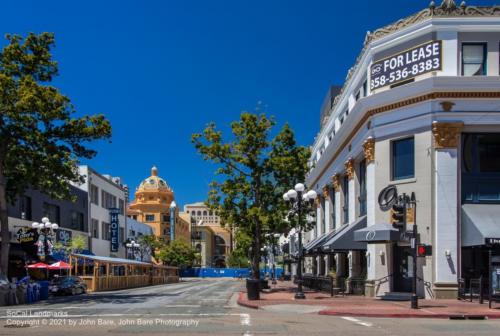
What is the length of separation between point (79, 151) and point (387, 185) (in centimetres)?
1547

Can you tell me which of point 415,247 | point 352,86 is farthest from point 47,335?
point 352,86

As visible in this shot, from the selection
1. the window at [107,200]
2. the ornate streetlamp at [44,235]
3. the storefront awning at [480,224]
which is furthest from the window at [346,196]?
the window at [107,200]

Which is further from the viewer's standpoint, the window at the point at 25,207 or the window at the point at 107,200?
the window at the point at 107,200

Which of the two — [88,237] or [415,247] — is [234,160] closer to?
[415,247]

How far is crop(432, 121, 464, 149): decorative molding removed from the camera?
88.7 feet

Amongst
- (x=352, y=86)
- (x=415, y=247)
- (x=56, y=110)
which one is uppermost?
(x=352, y=86)

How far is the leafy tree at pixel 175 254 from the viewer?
110 metres

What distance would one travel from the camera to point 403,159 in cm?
2877

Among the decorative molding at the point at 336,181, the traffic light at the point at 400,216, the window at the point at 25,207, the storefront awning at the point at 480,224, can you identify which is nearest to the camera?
the traffic light at the point at 400,216

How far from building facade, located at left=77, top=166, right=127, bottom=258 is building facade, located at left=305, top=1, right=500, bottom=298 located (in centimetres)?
3711

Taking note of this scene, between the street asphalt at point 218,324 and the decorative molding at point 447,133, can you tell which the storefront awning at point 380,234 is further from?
the street asphalt at point 218,324

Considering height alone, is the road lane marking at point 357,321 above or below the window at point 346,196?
below

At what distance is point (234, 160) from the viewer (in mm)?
37156

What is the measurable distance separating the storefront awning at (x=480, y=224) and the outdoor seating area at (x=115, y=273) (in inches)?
1057
